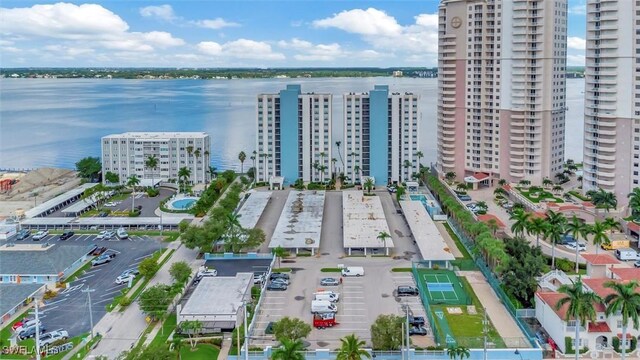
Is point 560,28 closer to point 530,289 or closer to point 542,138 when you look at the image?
point 542,138

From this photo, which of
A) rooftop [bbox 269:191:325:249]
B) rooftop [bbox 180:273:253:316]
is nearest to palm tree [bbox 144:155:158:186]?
rooftop [bbox 269:191:325:249]

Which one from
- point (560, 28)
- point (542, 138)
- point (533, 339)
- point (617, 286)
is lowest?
point (533, 339)

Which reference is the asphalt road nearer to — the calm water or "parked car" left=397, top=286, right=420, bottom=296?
"parked car" left=397, top=286, right=420, bottom=296

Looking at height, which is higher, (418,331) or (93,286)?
(93,286)

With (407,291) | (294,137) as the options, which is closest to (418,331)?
(407,291)

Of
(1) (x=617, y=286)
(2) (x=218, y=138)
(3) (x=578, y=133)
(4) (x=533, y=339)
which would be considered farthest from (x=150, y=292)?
(3) (x=578, y=133)

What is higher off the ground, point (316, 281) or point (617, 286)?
point (617, 286)

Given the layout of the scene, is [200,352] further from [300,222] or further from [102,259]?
[300,222]
